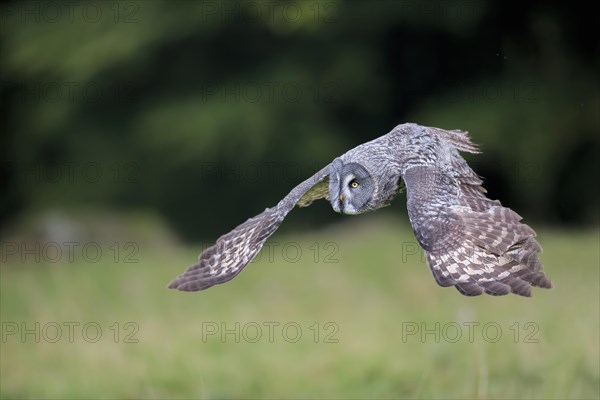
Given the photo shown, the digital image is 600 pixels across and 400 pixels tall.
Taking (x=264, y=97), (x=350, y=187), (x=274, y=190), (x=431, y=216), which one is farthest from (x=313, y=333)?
(x=274, y=190)

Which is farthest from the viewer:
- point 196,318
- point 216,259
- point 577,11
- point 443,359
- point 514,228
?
point 577,11

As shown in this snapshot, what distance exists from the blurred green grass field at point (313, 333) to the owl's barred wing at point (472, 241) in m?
1.57

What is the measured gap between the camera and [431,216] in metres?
Answer: 4.88

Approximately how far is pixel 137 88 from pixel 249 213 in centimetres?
254

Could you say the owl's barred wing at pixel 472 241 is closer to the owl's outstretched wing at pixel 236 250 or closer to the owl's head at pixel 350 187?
the owl's head at pixel 350 187

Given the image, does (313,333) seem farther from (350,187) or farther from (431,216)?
(431,216)

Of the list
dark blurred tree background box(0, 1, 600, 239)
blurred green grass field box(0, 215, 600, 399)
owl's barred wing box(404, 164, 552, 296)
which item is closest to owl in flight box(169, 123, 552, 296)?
owl's barred wing box(404, 164, 552, 296)

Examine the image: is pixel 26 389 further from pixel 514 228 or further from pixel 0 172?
pixel 0 172

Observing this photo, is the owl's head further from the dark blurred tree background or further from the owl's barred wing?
the dark blurred tree background

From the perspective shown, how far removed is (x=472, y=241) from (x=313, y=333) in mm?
3758

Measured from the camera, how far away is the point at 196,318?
361 inches

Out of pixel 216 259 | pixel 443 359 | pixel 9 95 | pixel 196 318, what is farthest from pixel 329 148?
pixel 216 259

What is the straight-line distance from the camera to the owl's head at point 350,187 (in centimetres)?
528

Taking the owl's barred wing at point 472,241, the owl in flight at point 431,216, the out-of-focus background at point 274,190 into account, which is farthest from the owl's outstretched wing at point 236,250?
the out-of-focus background at point 274,190
